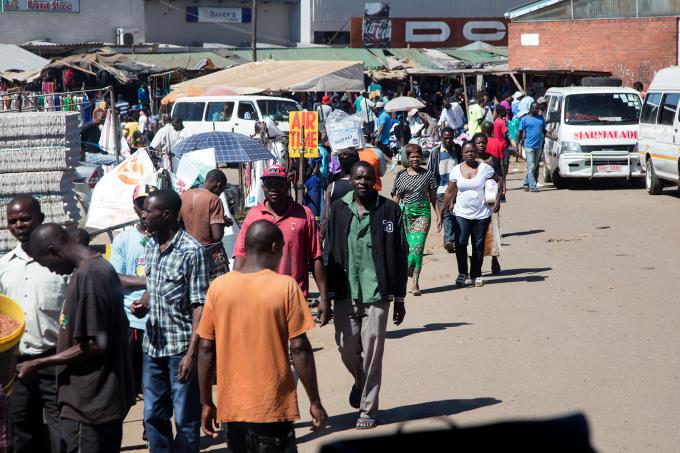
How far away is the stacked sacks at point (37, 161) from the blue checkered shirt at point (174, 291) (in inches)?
176

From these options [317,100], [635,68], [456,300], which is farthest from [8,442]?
[317,100]

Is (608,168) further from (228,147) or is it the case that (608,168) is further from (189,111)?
(189,111)

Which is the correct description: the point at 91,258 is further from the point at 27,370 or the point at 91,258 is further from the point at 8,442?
the point at 8,442

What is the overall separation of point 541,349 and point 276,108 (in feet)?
58.7

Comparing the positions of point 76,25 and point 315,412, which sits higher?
point 76,25

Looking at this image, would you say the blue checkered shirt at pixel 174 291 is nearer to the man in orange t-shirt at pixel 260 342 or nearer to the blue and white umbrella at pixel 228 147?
the man in orange t-shirt at pixel 260 342

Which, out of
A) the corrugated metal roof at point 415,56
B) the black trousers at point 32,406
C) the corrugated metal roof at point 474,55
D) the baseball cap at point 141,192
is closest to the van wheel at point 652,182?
the baseball cap at point 141,192

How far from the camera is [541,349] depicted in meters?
8.60

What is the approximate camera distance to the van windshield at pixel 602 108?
67.3 ft

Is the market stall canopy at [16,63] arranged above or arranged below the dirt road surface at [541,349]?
above

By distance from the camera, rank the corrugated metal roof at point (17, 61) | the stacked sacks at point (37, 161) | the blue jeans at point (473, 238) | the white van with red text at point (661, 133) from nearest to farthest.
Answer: the stacked sacks at point (37, 161) → the blue jeans at point (473, 238) → the white van with red text at point (661, 133) → the corrugated metal roof at point (17, 61)

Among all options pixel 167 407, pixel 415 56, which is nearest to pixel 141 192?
pixel 167 407

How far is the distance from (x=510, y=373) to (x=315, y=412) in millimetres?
3318

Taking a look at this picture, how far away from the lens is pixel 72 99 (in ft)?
47.4
